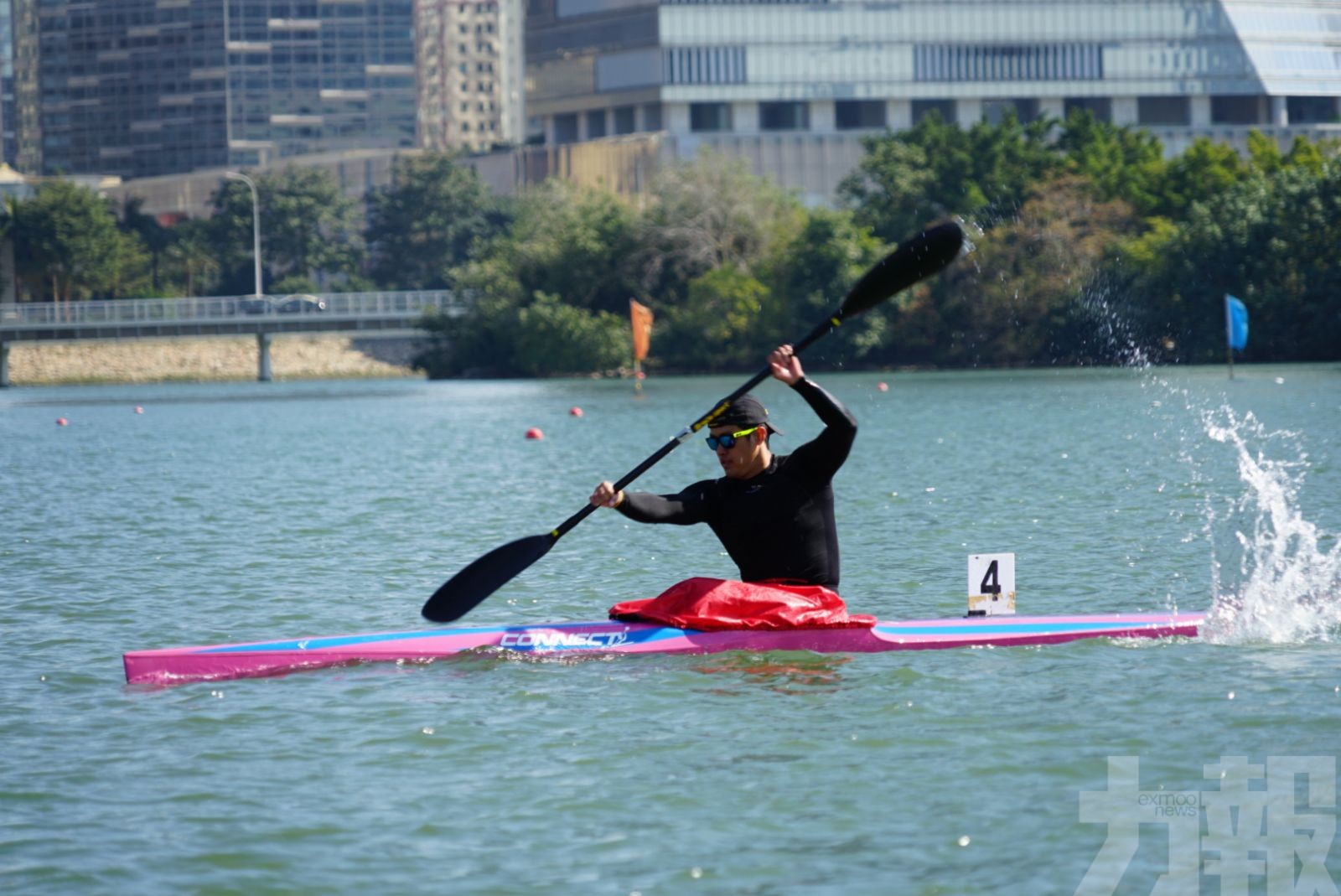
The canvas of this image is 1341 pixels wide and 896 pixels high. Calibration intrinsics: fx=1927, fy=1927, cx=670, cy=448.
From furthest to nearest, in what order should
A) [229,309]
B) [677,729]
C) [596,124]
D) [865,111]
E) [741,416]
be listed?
[596,124] → [865,111] → [229,309] → [741,416] → [677,729]

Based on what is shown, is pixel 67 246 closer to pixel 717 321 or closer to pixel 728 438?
pixel 717 321

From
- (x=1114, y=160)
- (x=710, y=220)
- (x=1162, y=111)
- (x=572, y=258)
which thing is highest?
(x=1162, y=111)

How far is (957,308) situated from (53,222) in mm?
75675

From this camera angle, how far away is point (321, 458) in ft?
131

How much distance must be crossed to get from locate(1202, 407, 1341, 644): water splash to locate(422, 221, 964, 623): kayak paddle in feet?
11.0

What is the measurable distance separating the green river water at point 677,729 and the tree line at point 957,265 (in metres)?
50.9

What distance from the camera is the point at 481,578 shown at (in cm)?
1393

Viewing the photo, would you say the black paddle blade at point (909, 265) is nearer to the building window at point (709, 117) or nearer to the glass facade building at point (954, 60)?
the glass facade building at point (954, 60)

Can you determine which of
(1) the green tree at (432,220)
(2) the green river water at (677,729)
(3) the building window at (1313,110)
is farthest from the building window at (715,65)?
(2) the green river water at (677,729)

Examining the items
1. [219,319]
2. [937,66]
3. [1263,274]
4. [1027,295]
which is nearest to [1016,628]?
[1263,274]

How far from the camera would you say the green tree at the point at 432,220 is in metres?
146

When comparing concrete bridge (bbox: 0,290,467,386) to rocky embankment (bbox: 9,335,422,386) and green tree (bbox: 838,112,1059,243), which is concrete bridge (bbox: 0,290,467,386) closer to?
rocky embankment (bbox: 9,335,422,386)

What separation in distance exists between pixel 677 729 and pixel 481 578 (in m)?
2.84

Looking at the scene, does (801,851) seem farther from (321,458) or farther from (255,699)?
(321,458)
